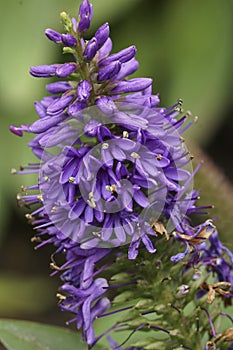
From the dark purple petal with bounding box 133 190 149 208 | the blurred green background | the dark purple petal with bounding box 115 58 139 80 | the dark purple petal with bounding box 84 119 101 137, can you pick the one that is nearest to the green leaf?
Result: the dark purple petal with bounding box 133 190 149 208

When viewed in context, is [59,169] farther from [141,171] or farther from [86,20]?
[86,20]

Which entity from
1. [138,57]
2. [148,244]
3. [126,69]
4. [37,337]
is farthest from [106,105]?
[138,57]

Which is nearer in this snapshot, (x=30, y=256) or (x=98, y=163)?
(x=98, y=163)

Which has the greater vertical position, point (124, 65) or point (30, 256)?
point (124, 65)

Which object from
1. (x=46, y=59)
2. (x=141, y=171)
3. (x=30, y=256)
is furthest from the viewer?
(x=30, y=256)

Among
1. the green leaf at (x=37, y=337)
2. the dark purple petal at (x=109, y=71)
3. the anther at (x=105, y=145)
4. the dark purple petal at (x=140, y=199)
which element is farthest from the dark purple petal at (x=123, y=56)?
the green leaf at (x=37, y=337)

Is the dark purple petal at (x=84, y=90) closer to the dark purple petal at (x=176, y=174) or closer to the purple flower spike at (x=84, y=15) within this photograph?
the purple flower spike at (x=84, y=15)

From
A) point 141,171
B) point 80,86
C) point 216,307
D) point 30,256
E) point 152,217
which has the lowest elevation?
point 30,256

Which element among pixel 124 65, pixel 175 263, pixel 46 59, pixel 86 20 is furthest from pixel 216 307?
pixel 46 59
